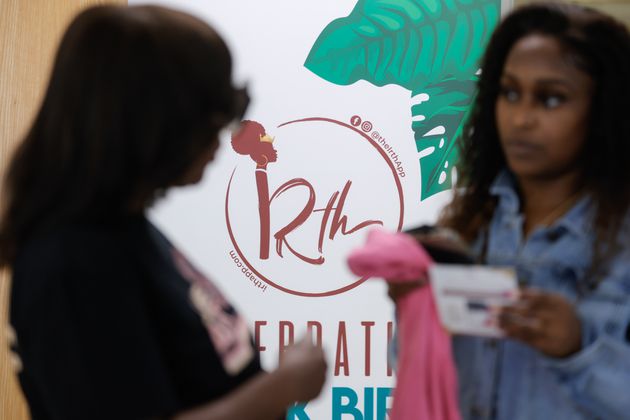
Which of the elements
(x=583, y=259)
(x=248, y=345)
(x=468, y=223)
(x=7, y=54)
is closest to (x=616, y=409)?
(x=583, y=259)

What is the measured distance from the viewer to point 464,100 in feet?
6.84

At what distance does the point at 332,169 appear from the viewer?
211 cm

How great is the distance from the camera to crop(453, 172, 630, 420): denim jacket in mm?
886

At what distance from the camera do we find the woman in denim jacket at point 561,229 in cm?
89

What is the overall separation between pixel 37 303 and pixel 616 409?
655 millimetres

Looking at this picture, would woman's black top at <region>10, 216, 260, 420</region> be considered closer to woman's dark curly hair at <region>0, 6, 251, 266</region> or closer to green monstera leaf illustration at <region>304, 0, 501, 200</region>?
woman's dark curly hair at <region>0, 6, 251, 266</region>

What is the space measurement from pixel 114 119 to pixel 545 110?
20.1 inches

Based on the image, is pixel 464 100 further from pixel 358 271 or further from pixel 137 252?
pixel 137 252

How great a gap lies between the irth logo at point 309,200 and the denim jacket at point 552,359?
1.04 meters

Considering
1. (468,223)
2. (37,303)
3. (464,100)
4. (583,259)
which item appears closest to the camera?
(37,303)

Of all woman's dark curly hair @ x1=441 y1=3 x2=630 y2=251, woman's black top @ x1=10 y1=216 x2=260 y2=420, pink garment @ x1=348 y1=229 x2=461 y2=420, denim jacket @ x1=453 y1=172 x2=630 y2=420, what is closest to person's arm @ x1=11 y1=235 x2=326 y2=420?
woman's black top @ x1=10 y1=216 x2=260 y2=420

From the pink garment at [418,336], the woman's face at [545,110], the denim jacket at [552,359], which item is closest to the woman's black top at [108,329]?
the pink garment at [418,336]

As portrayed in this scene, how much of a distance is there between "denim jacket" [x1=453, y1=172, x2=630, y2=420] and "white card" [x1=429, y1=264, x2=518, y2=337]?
0.25 ft

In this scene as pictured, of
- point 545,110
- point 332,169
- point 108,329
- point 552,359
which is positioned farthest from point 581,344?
point 332,169
